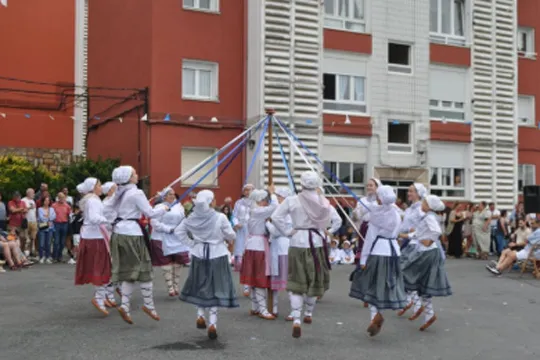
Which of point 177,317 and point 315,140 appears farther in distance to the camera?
point 315,140

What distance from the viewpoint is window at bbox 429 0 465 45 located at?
2667 centimetres

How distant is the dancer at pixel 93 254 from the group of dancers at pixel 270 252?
0.05 feet

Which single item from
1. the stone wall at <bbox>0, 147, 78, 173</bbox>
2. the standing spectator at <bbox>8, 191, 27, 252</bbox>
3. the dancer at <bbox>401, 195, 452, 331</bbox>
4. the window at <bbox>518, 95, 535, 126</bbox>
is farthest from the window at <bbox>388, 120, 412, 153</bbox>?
the dancer at <bbox>401, 195, 452, 331</bbox>

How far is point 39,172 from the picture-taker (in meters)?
23.9

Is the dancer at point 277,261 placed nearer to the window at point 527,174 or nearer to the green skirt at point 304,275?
the green skirt at point 304,275

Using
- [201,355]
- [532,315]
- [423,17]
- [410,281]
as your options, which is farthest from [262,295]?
[423,17]

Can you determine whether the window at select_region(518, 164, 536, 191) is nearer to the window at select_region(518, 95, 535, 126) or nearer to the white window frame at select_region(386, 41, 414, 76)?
the window at select_region(518, 95, 535, 126)

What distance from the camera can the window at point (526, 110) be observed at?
2953cm

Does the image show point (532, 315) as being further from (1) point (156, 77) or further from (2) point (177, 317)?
(1) point (156, 77)

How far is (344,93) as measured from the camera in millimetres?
24719

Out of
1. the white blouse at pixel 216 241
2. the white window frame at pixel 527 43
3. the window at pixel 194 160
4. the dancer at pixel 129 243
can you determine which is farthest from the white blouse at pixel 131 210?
the white window frame at pixel 527 43

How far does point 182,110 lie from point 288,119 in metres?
3.36

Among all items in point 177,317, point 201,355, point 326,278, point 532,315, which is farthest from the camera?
point 532,315

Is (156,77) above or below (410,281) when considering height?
above
